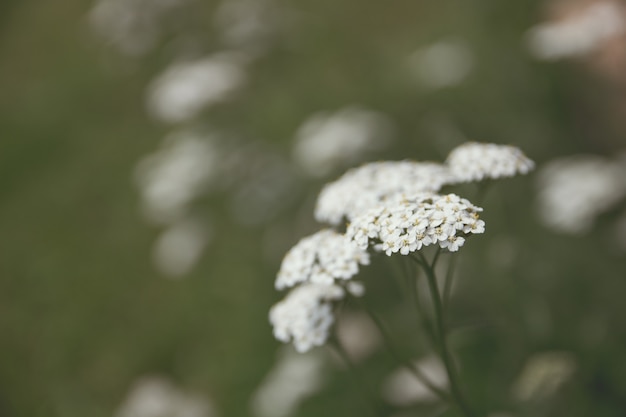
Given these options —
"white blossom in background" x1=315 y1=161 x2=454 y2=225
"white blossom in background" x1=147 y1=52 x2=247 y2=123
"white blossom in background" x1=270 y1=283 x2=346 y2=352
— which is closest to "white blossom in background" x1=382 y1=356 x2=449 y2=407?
"white blossom in background" x1=270 y1=283 x2=346 y2=352

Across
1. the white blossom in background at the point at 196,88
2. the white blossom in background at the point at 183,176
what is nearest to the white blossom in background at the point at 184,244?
the white blossom in background at the point at 183,176

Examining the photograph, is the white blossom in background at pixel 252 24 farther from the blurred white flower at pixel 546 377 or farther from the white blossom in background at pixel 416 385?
the blurred white flower at pixel 546 377

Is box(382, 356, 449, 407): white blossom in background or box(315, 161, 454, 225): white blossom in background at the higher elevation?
box(315, 161, 454, 225): white blossom in background

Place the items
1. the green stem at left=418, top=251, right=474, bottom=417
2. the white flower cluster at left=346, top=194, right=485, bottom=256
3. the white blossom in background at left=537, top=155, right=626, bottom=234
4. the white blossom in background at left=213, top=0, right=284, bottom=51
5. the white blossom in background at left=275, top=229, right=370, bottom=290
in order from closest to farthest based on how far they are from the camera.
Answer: the white flower cluster at left=346, top=194, right=485, bottom=256 → the green stem at left=418, top=251, right=474, bottom=417 → the white blossom in background at left=275, top=229, right=370, bottom=290 → the white blossom in background at left=537, top=155, right=626, bottom=234 → the white blossom in background at left=213, top=0, right=284, bottom=51

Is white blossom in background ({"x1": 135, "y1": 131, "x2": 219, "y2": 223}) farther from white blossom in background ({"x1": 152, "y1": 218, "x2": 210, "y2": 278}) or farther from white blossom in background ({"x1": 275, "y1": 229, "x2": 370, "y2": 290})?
white blossom in background ({"x1": 275, "y1": 229, "x2": 370, "y2": 290})

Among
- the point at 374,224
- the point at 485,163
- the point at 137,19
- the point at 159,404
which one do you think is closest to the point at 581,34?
the point at 485,163

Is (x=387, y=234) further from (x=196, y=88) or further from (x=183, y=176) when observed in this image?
(x=196, y=88)
